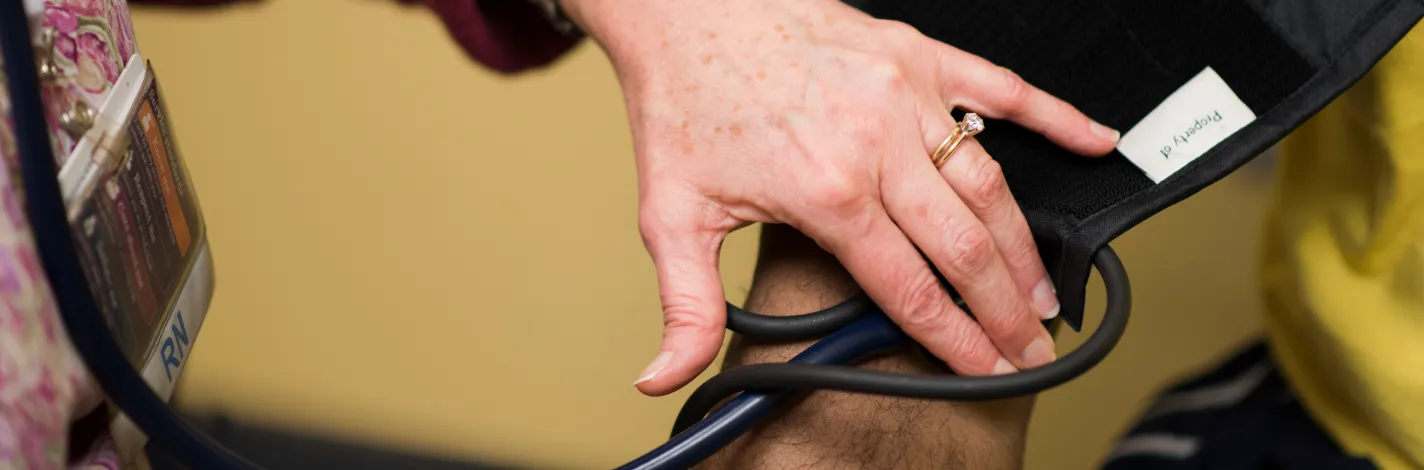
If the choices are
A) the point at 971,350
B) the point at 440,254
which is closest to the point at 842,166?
the point at 971,350

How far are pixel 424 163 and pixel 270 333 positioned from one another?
12.8 inches

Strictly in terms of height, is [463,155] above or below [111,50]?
below

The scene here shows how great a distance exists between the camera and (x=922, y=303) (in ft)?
1.69

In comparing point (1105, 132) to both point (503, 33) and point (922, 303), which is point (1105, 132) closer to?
point (922, 303)

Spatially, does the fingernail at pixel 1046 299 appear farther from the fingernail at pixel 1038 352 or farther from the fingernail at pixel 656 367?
the fingernail at pixel 656 367

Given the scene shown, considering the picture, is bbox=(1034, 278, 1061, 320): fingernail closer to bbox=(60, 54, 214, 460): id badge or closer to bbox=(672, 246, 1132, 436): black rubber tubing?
bbox=(672, 246, 1132, 436): black rubber tubing

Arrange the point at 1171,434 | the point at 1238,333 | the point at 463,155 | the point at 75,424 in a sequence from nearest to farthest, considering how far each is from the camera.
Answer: the point at 75,424 < the point at 1171,434 < the point at 1238,333 < the point at 463,155

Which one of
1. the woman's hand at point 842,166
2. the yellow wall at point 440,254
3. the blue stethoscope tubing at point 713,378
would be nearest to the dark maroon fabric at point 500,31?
the woman's hand at point 842,166

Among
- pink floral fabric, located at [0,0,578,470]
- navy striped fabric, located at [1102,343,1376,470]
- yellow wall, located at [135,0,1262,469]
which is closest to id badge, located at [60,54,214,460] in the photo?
pink floral fabric, located at [0,0,578,470]

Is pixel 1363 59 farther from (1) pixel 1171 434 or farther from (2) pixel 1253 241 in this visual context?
(2) pixel 1253 241

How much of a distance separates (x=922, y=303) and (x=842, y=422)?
3.0 inches

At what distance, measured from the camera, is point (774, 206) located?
1.74ft

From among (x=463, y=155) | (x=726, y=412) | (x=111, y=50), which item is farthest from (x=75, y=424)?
(x=463, y=155)

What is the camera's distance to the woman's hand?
1.69ft
